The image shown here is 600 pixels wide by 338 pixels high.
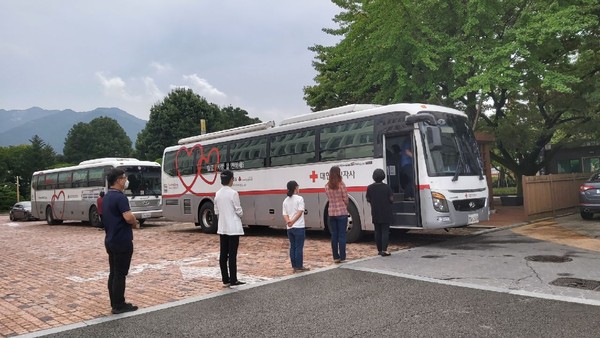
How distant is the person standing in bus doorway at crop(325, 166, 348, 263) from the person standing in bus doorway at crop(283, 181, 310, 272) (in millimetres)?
925

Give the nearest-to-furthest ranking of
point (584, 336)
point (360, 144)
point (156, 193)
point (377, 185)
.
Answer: point (584, 336)
point (377, 185)
point (360, 144)
point (156, 193)

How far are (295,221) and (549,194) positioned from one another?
41.6ft

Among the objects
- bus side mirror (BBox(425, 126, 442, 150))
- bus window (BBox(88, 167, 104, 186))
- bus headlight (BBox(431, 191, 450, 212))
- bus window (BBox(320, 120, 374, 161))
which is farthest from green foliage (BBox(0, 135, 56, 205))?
bus headlight (BBox(431, 191, 450, 212))

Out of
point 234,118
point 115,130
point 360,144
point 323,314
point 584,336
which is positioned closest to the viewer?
point 584,336

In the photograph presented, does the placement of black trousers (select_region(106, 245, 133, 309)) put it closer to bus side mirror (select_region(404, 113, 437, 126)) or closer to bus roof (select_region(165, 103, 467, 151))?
bus side mirror (select_region(404, 113, 437, 126))

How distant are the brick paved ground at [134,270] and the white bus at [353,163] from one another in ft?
3.40

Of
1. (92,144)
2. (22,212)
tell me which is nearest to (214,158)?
(22,212)

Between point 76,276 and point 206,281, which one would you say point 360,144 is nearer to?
point 206,281

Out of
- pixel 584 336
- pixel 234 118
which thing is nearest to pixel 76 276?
pixel 584 336

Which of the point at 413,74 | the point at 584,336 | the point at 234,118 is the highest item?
the point at 234,118

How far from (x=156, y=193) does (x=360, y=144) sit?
12833 mm

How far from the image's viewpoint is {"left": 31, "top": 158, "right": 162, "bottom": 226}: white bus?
21.2 metres

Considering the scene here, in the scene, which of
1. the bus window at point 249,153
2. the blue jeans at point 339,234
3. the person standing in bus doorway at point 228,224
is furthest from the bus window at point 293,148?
the person standing in bus doorway at point 228,224

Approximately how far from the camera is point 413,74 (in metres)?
16.3
